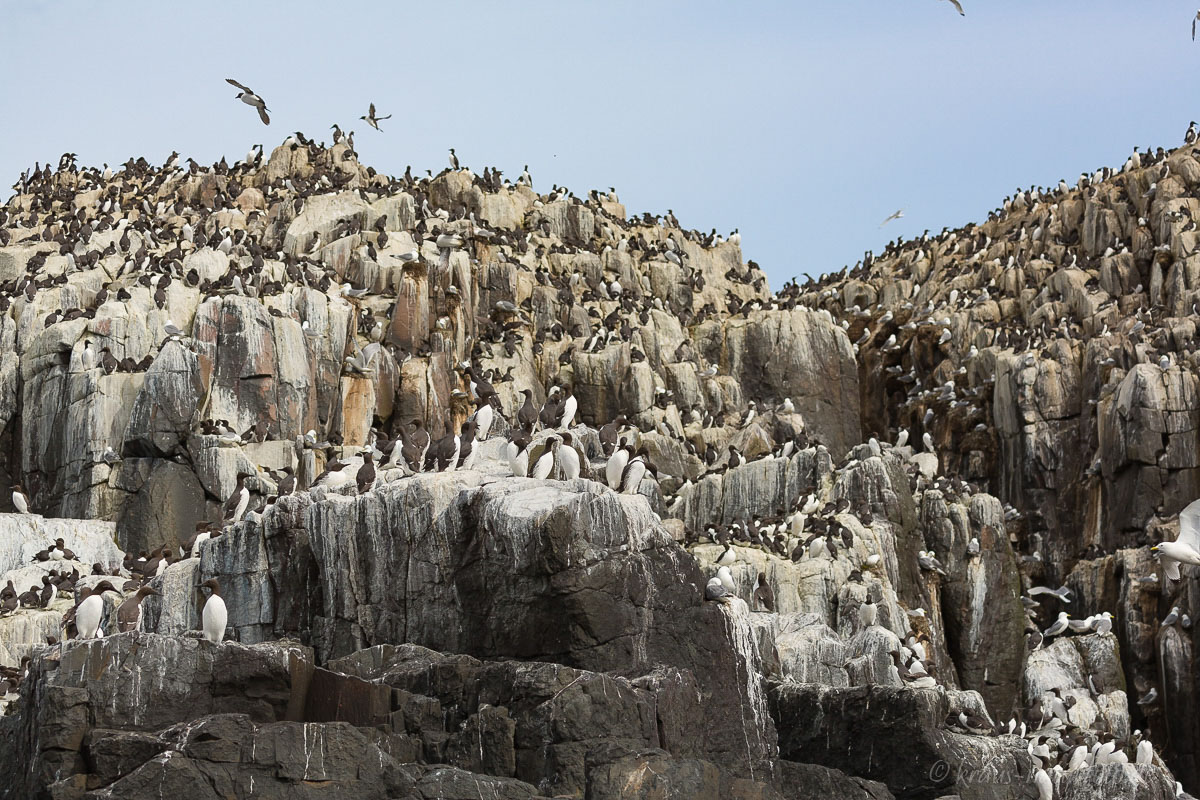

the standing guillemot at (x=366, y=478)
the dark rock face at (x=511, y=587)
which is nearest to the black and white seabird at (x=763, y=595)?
the dark rock face at (x=511, y=587)

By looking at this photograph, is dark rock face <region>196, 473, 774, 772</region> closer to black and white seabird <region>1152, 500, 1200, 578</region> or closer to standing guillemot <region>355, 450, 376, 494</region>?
standing guillemot <region>355, 450, 376, 494</region>

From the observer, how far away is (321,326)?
3753cm

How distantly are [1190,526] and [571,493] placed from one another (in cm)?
768

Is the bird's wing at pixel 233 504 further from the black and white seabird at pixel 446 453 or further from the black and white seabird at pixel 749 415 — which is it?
the black and white seabird at pixel 749 415

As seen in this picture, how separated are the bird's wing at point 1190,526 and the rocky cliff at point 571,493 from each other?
3.90 meters

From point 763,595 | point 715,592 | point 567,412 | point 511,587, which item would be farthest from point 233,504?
point 715,592

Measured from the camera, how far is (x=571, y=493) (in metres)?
20.6

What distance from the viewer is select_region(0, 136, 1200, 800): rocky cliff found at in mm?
18375

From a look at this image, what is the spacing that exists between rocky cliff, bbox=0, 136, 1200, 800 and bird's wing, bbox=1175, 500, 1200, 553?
153 inches

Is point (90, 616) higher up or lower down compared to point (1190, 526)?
lower down

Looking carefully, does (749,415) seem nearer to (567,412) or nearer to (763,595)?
(567,412)

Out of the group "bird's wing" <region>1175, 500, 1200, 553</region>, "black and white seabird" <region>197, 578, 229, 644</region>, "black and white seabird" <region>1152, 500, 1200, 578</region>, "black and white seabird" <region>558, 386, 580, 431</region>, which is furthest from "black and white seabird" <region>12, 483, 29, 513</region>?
"bird's wing" <region>1175, 500, 1200, 553</region>

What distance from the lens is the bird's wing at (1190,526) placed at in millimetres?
20328

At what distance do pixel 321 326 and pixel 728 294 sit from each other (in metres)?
18.6
